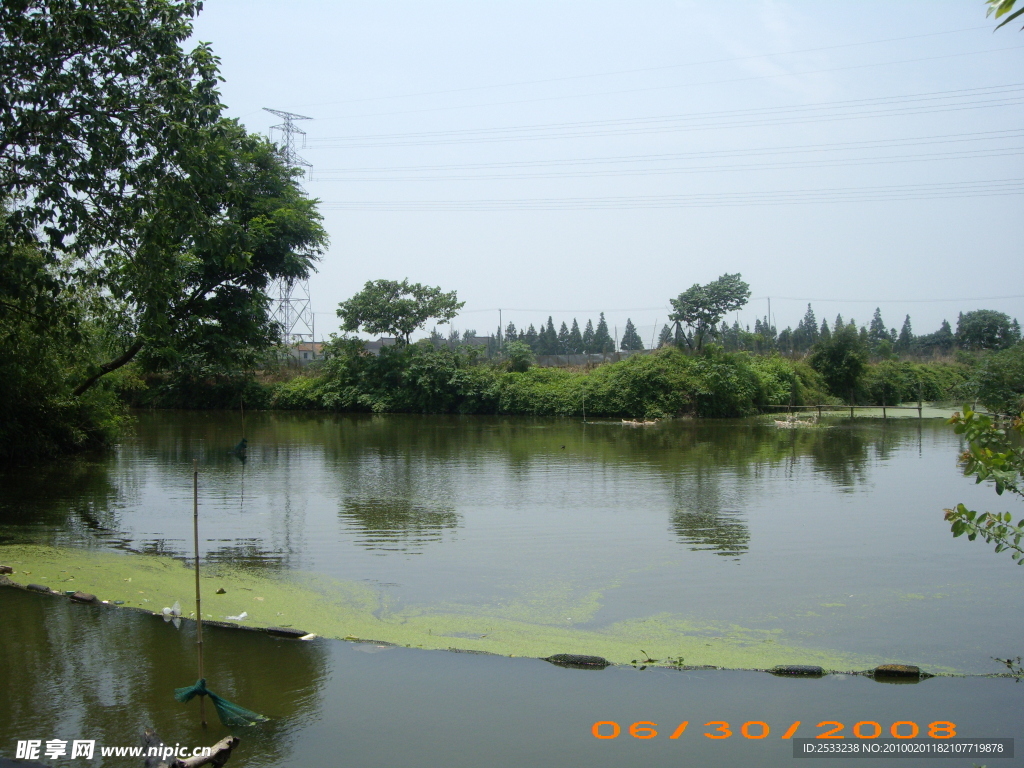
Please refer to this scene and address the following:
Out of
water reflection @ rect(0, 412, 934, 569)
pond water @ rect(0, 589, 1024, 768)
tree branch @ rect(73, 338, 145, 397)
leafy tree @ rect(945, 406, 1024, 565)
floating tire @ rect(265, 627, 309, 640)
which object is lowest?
pond water @ rect(0, 589, 1024, 768)

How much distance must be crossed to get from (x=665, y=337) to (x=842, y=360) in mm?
9140

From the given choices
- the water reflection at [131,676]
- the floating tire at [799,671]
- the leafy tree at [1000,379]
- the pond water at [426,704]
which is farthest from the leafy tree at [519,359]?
the floating tire at [799,671]

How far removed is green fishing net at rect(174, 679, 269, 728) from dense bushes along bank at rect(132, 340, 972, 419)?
30114mm

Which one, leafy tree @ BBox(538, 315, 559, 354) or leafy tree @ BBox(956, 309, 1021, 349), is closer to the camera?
leafy tree @ BBox(956, 309, 1021, 349)

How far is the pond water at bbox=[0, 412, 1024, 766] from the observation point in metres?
5.09

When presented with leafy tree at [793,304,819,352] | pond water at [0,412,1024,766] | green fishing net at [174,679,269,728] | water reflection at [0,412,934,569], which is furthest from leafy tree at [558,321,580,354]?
green fishing net at [174,679,269,728]

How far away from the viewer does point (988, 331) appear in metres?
52.2

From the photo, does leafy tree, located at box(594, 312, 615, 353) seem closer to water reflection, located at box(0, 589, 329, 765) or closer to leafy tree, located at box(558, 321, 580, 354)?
leafy tree, located at box(558, 321, 580, 354)

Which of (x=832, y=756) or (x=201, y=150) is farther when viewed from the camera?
(x=201, y=150)

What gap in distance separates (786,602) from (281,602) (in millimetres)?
4976

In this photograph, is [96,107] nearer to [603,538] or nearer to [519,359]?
[603,538]

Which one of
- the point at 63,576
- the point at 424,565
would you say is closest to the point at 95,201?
the point at 63,576

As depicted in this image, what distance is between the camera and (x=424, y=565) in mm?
9047

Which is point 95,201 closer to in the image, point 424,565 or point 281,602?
point 281,602
